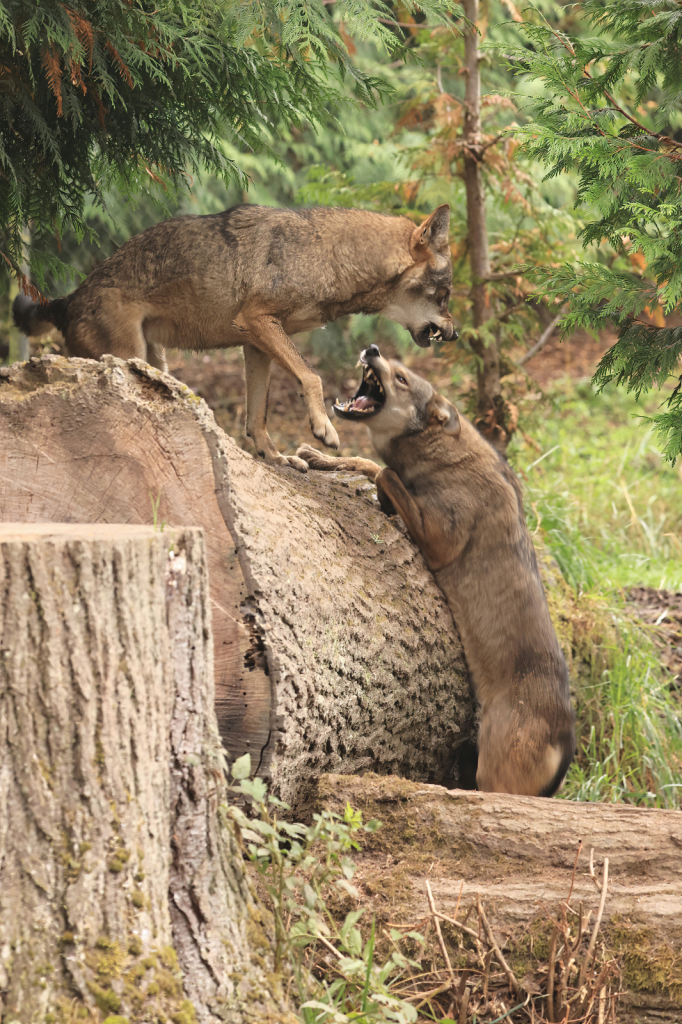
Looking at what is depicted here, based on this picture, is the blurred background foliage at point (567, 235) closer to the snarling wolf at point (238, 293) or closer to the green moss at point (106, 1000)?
the snarling wolf at point (238, 293)

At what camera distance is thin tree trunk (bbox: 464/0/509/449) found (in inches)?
280

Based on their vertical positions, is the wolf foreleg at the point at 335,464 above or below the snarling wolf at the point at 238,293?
below

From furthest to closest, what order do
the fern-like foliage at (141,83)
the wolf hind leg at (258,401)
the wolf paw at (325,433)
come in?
the wolf hind leg at (258,401), the wolf paw at (325,433), the fern-like foliage at (141,83)

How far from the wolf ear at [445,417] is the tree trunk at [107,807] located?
258 cm

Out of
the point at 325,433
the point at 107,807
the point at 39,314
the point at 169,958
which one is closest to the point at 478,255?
the point at 325,433

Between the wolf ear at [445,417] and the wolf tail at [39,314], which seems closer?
the wolf ear at [445,417]

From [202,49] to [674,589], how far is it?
553cm

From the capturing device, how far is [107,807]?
90.4 inches

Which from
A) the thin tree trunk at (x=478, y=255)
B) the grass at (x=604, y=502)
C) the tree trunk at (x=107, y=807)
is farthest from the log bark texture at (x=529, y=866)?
the thin tree trunk at (x=478, y=255)

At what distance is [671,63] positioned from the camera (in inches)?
160

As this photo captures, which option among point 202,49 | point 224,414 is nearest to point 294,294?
point 202,49

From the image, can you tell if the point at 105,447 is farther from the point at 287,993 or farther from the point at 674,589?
the point at 674,589

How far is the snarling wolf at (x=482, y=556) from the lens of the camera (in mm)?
4215

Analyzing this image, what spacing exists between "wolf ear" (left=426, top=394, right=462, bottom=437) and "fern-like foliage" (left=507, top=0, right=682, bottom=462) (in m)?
0.82
